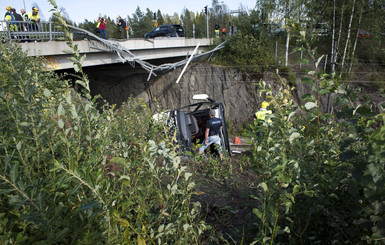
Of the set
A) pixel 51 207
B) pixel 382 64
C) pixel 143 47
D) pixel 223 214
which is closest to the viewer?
pixel 51 207

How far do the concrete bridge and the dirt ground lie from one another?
485 cm

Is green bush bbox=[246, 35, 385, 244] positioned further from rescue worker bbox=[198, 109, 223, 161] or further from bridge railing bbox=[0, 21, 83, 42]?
bridge railing bbox=[0, 21, 83, 42]

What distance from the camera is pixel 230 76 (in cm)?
1981

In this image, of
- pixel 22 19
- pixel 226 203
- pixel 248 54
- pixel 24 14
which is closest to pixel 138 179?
pixel 226 203

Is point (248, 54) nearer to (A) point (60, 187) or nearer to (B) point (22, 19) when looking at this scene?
(B) point (22, 19)

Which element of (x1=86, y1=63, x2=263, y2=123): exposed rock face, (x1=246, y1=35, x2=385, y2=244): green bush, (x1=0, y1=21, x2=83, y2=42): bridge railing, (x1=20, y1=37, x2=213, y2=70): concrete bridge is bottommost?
(x1=86, y1=63, x2=263, y2=123): exposed rock face

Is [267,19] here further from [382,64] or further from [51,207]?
[51,207]

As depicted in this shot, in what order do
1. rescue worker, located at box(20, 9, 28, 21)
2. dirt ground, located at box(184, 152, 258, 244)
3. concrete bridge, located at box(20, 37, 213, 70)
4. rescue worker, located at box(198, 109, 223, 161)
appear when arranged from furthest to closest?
rescue worker, located at box(20, 9, 28, 21), concrete bridge, located at box(20, 37, 213, 70), rescue worker, located at box(198, 109, 223, 161), dirt ground, located at box(184, 152, 258, 244)

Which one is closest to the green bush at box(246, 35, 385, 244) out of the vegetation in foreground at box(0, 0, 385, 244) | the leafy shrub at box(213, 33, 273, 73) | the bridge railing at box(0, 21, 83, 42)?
the vegetation in foreground at box(0, 0, 385, 244)

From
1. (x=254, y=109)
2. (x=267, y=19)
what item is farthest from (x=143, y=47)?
(x=267, y=19)

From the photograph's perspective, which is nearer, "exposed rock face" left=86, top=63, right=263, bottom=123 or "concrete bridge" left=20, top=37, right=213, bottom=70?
"concrete bridge" left=20, top=37, right=213, bottom=70

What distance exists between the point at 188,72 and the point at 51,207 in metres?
19.8

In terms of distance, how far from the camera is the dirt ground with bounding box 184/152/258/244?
2.27 m

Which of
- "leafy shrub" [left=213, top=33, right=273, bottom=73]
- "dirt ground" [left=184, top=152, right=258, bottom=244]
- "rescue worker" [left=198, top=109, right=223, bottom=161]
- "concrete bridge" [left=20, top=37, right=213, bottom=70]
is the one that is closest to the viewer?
"dirt ground" [left=184, top=152, right=258, bottom=244]
